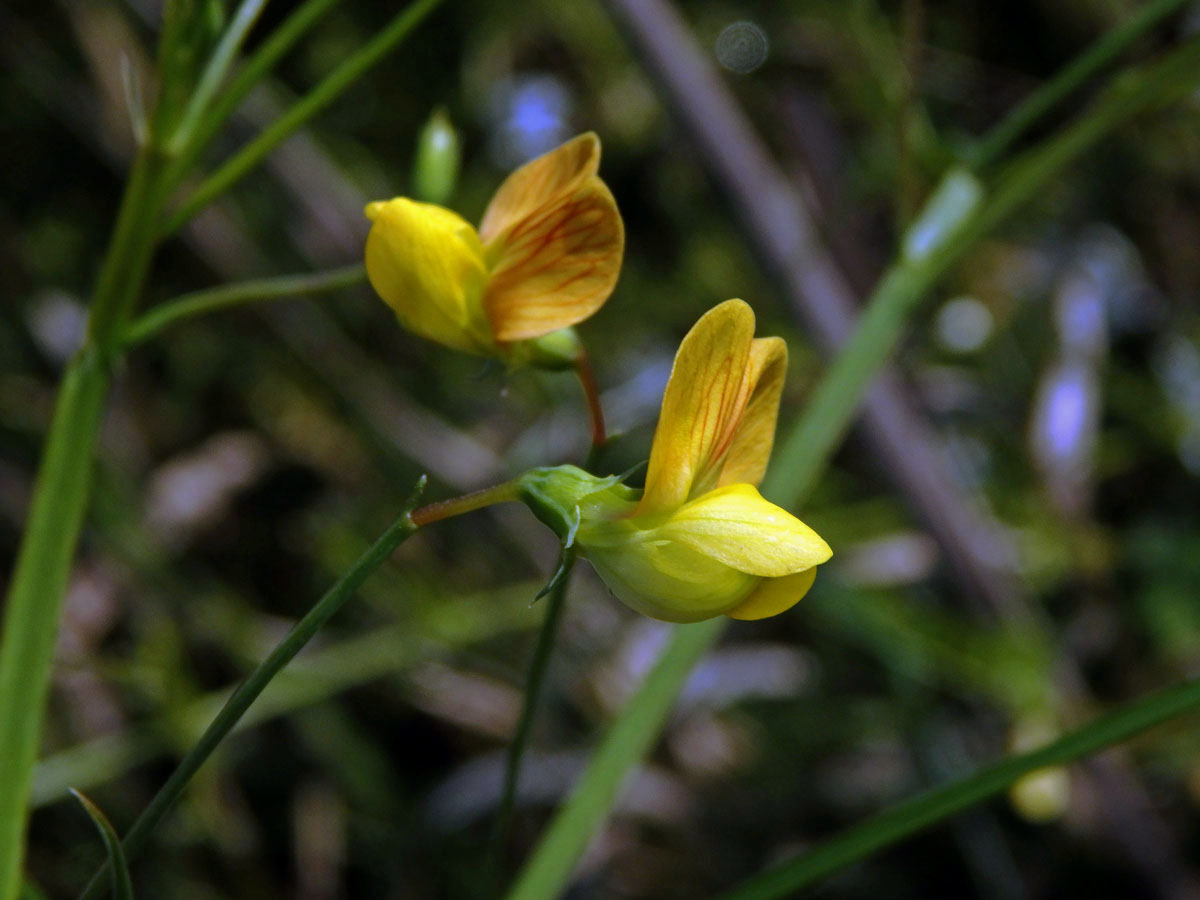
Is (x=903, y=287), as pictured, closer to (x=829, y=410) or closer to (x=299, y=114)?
(x=829, y=410)

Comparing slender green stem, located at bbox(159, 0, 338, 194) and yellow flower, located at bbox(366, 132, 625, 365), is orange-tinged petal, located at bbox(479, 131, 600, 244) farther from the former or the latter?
slender green stem, located at bbox(159, 0, 338, 194)

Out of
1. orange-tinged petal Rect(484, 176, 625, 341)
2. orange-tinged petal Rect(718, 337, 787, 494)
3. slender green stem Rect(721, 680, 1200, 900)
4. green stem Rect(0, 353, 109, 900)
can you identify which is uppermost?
orange-tinged petal Rect(484, 176, 625, 341)

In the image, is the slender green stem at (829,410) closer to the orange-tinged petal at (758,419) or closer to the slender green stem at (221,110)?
the orange-tinged petal at (758,419)

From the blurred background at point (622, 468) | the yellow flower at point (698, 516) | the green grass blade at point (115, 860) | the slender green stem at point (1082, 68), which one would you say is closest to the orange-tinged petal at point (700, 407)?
the yellow flower at point (698, 516)

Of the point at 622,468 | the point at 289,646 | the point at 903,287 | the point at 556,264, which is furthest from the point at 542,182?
the point at 622,468

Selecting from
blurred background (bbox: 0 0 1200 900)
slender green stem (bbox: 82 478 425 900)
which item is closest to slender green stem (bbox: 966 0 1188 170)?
blurred background (bbox: 0 0 1200 900)

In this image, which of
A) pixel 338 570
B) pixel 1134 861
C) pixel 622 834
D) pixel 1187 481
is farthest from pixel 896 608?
pixel 338 570

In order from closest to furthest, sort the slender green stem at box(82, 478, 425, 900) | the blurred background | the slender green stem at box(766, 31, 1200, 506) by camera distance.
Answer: the slender green stem at box(82, 478, 425, 900) < the slender green stem at box(766, 31, 1200, 506) < the blurred background
